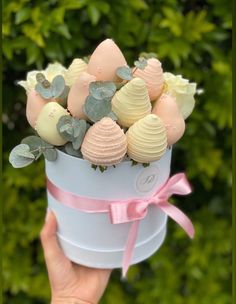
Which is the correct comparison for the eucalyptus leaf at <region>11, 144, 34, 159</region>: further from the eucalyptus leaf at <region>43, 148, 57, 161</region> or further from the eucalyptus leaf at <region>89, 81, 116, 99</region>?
the eucalyptus leaf at <region>89, 81, 116, 99</region>

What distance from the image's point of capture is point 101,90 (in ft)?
3.11

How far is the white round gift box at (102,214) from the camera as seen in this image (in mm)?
1007

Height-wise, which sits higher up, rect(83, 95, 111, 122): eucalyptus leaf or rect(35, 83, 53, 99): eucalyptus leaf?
rect(83, 95, 111, 122): eucalyptus leaf

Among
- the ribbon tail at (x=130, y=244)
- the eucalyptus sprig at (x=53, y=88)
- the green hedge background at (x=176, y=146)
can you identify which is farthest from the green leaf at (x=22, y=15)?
the ribbon tail at (x=130, y=244)

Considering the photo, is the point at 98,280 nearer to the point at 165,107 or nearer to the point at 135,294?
the point at 165,107

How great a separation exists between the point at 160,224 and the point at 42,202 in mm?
508

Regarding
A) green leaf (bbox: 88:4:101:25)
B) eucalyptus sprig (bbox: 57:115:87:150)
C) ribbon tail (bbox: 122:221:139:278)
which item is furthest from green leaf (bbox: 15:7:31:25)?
ribbon tail (bbox: 122:221:139:278)

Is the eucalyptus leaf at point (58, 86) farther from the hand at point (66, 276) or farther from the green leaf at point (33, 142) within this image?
the hand at point (66, 276)

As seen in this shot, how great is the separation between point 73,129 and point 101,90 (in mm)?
80

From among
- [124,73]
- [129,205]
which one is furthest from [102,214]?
[124,73]

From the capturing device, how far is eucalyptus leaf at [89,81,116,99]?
3.09 feet

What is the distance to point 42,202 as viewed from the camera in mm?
1573

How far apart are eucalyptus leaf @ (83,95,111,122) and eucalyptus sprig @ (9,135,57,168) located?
0.11 meters

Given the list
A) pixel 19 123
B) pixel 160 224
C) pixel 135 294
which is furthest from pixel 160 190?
pixel 135 294
